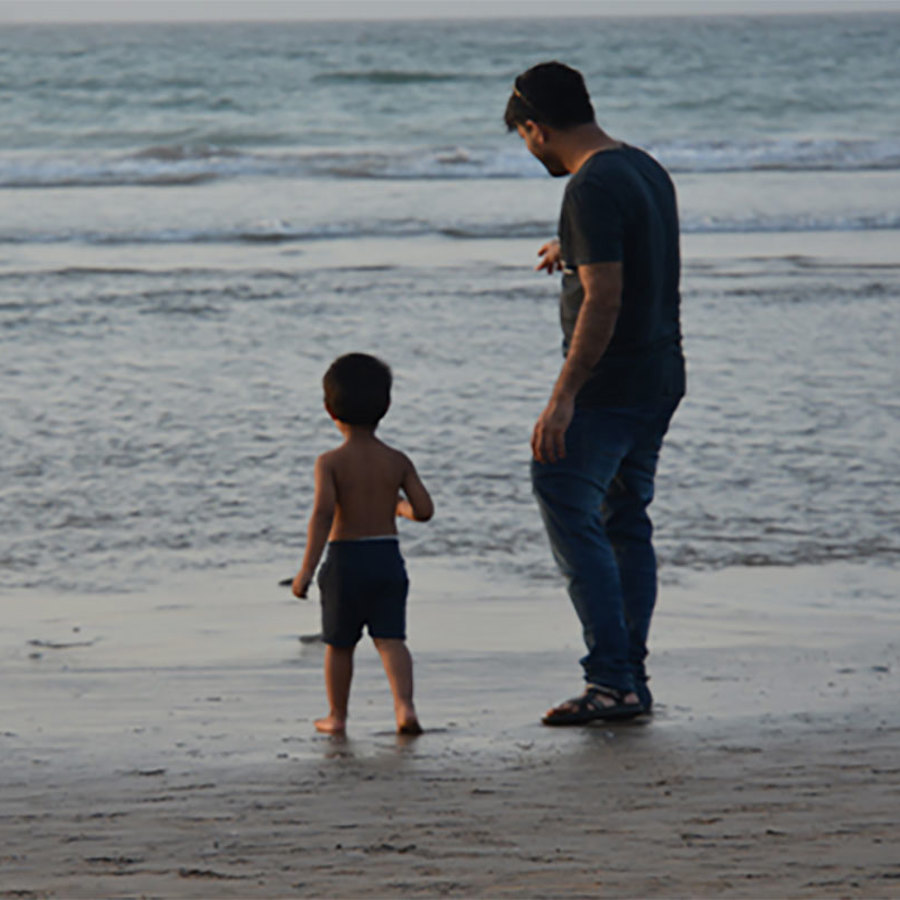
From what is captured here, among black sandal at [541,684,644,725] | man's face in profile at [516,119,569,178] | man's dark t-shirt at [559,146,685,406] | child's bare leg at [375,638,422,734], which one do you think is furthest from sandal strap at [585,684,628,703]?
man's face in profile at [516,119,569,178]

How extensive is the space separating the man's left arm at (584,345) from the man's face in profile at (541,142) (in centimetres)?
30

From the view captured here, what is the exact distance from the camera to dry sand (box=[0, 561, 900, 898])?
2447 millimetres

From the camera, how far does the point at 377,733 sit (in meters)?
3.41

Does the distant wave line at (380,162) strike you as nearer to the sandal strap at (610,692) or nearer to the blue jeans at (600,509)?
the blue jeans at (600,509)

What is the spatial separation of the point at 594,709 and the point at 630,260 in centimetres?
104

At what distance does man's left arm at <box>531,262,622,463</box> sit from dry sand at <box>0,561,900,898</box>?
2.23 ft

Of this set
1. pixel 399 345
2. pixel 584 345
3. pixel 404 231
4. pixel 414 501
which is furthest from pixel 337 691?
pixel 404 231

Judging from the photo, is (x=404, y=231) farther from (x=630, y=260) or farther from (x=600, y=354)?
(x=600, y=354)

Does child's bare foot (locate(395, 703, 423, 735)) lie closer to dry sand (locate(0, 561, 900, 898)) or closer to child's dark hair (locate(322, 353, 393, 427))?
dry sand (locate(0, 561, 900, 898))

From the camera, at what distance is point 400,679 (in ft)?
11.2

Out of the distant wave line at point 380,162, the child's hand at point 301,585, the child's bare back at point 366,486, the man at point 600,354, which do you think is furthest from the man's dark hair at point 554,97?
the distant wave line at point 380,162

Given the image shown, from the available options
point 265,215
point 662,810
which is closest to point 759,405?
point 662,810

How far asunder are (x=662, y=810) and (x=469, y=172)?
20.2 meters

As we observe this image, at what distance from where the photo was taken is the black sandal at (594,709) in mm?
3432
